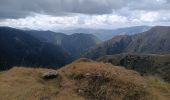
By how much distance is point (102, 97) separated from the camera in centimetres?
2941

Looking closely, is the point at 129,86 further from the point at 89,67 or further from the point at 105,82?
the point at 89,67

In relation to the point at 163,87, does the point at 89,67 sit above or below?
above

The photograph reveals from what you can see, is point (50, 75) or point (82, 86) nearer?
point (82, 86)

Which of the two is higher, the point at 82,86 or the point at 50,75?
the point at 50,75

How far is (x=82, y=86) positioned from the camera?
1232 inches

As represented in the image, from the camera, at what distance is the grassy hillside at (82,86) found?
28.6 metres

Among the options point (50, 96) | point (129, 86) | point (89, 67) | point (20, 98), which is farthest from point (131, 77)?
point (20, 98)

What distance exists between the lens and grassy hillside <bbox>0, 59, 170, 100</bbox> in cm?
2859

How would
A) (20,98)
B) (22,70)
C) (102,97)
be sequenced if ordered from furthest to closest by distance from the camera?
(22,70)
(102,97)
(20,98)

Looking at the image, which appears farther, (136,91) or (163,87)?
(163,87)

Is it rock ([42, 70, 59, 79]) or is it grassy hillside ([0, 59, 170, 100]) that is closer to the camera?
grassy hillside ([0, 59, 170, 100])

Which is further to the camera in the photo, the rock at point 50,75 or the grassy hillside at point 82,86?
the rock at point 50,75

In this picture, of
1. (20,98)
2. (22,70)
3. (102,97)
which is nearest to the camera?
(20,98)

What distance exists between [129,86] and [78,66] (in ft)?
24.9
